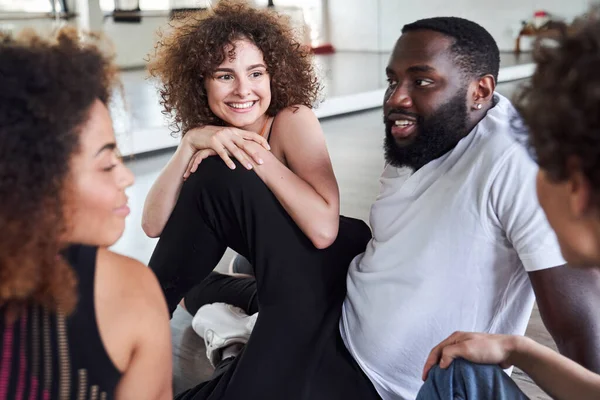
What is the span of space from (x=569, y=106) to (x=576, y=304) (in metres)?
0.69

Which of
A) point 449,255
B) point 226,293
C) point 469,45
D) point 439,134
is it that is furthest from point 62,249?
point 226,293

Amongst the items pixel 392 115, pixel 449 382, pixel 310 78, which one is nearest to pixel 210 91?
pixel 310 78

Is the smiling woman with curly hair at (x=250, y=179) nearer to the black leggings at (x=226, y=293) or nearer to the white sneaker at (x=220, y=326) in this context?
the white sneaker at (x=220, y=326)

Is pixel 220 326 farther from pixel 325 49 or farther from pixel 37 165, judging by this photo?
pixel 325 49

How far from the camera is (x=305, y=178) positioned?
1.86 m

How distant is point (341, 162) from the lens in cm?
504

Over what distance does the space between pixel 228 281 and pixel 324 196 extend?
0.86 m

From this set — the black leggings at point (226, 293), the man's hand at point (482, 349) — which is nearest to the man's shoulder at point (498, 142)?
the man's hand at point (482, 349)

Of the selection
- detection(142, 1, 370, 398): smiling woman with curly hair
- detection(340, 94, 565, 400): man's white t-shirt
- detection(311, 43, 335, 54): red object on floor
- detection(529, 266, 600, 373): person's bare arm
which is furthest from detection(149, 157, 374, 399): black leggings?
detection(311, 43, 335, 54): red object on floor

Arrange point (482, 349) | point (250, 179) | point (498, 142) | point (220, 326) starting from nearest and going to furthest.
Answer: point (482, 349) → point (498, 142) → point (250, 179) → point (220, 326)

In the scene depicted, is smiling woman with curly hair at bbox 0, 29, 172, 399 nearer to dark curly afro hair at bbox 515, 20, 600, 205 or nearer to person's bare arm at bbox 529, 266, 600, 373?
dark curly afro hair at bbox 515, 20, 600, 205

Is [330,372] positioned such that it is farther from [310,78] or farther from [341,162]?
[341,162]

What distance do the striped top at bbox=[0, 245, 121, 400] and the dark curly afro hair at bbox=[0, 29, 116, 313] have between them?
0.08ft

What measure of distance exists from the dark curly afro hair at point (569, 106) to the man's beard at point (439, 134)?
2.35 ft
